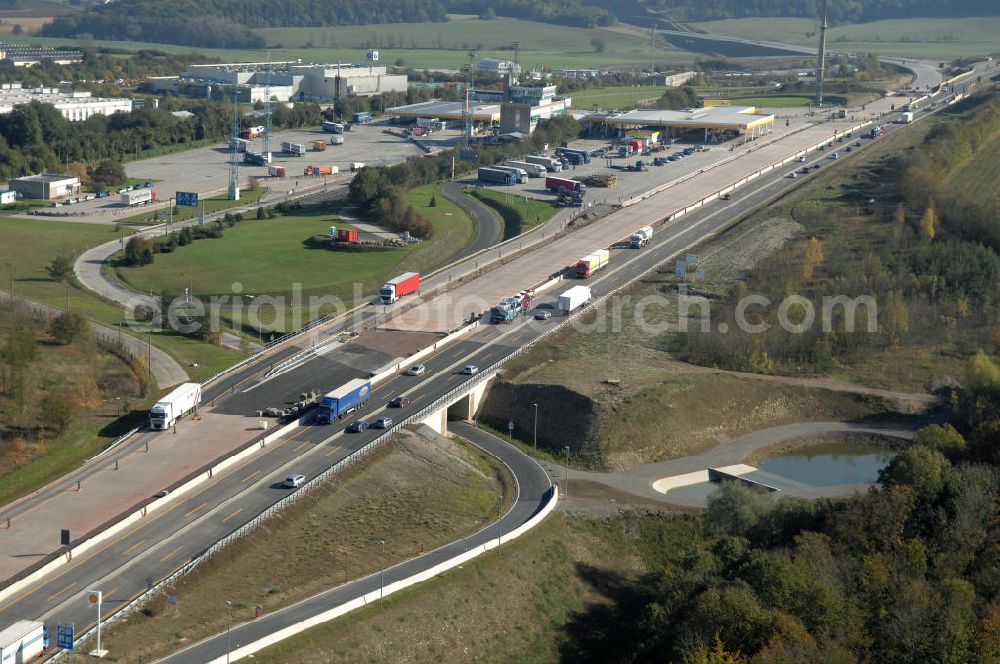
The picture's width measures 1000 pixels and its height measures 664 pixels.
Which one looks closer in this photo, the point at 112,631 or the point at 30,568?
the point at 112,631

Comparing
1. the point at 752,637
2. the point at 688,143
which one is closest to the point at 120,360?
the point at 752,637

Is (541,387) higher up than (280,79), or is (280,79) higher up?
(280,79)

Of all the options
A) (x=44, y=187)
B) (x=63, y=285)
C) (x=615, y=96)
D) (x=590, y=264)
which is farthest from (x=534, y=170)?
(x=615, y=96)

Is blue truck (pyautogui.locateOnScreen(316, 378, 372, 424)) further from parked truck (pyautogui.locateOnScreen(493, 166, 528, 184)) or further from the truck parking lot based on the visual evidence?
parked truck (pyautogui.locateOnScreen(493, 166, 528, 184))

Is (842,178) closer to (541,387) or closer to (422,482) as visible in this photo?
(541,387)

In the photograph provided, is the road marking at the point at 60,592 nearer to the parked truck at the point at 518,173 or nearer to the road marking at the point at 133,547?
the road marking at the point at 133,547

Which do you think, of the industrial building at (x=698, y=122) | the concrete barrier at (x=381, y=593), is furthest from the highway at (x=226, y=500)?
the industrial building at (x=698, y=122)
